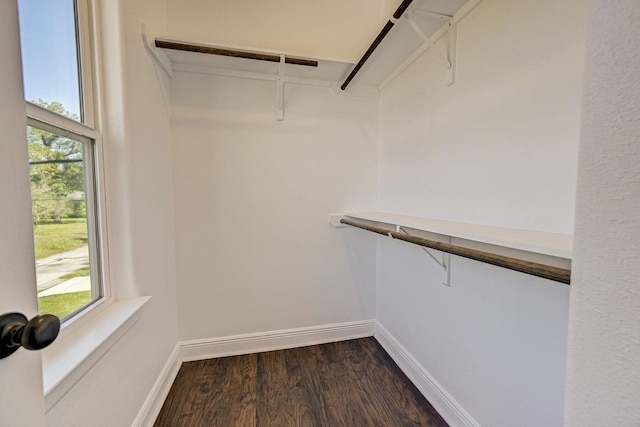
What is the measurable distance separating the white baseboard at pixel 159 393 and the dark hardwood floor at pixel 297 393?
0.04 metres

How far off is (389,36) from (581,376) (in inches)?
61.2

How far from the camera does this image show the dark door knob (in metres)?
0.41

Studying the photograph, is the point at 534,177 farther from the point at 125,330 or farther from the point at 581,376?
the point at 125,330

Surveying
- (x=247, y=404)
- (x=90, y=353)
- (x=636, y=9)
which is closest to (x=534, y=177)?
(x=636, y=9)

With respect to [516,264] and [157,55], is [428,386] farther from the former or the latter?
[157,55]

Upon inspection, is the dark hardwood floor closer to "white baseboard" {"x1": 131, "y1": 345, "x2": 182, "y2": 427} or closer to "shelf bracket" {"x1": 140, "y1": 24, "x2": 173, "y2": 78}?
"white baseboard" {"x1": 131, "y1": 345, "x2": 182, "y2": 427}

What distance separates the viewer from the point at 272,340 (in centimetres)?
195

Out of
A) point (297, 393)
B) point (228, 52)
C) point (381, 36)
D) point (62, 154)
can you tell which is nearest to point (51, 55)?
point (62, 154)

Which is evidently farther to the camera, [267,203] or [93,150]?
[267,203]

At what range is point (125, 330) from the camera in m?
1.07

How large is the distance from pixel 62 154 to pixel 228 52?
97cm

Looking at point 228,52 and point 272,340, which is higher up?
point 228,52

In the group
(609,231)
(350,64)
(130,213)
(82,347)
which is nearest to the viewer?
(609,231)

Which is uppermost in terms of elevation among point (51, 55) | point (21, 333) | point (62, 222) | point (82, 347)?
point (51, 55)
